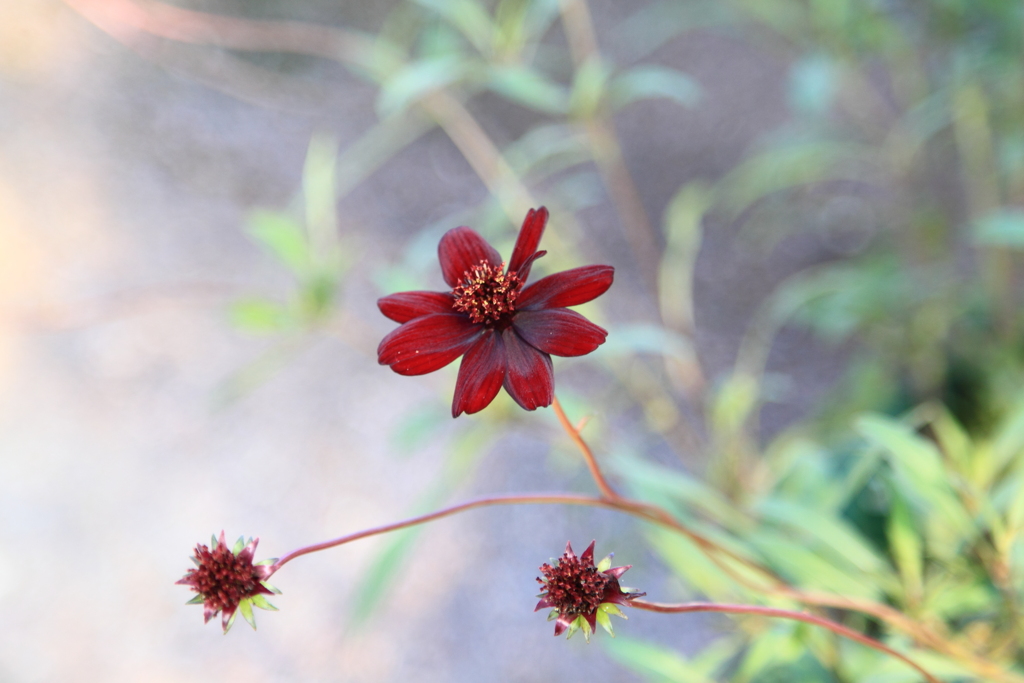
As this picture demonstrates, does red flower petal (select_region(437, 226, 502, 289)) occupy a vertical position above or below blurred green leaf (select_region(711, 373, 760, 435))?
below

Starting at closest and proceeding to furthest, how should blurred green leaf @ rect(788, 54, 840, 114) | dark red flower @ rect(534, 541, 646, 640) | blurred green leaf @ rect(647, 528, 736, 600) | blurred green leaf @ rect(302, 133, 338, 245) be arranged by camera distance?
dark red flower @ rect(534, 541, 646, 640)
blurred green leaf @ rect(647, 528, 736, 600)
blurred green leaf @ rect(302, 133, 338, 245)
blurred green leaf @ rect(788, 54, 840, 114)

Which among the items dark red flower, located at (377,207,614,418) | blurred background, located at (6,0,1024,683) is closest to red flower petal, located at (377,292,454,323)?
dark red flower, located at (377,207,614,418)

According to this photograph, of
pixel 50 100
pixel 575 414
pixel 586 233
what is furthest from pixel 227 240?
pixel 575 414

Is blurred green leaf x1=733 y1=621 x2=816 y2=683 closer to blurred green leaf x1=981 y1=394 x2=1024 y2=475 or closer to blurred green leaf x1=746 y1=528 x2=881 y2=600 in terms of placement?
blurred green leaf x1=746 y1=528 x2=881 y2=600

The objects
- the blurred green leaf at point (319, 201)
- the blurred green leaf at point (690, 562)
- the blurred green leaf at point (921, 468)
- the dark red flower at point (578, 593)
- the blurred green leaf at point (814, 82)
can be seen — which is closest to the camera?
the dark red flower at point (578, 593)

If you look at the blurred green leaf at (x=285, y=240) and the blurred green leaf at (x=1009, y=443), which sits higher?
the blurred green leaf at (x=285, y=240)

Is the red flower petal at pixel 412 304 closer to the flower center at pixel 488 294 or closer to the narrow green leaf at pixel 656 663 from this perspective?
the flower center at pixel 488 294

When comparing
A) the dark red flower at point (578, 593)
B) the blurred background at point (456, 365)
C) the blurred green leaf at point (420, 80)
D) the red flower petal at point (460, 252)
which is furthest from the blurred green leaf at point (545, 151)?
the dark red flower at point (578, 593)

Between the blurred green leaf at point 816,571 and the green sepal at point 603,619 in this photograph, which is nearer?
the green sepal at point 603,619
